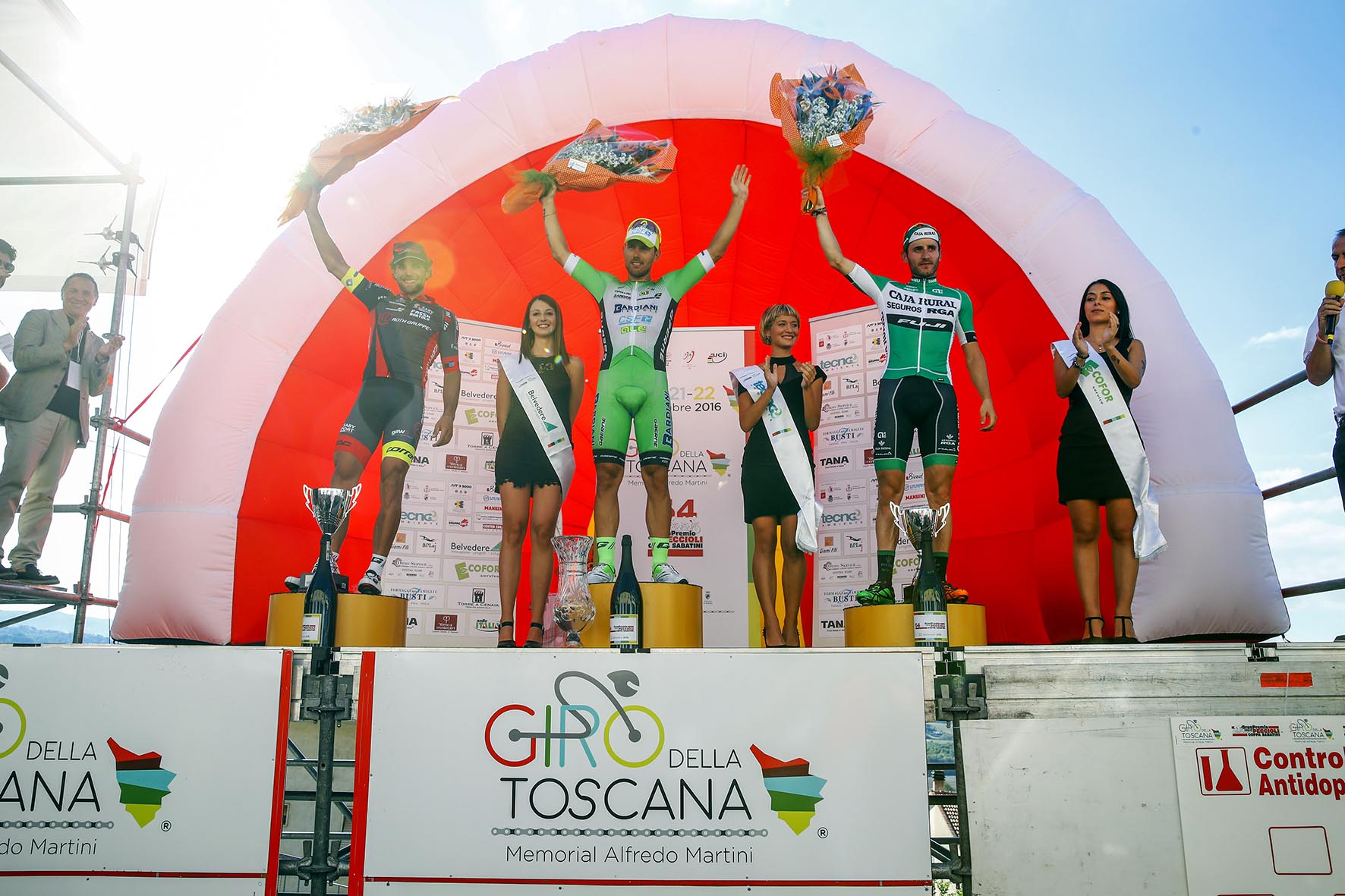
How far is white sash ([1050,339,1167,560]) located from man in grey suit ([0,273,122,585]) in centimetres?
545

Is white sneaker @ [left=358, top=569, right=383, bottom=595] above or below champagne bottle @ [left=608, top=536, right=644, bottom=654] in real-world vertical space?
above

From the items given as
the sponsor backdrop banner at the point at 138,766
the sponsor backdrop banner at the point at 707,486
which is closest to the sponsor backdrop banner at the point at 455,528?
the sponsor backdrop banner at the point at 707,486

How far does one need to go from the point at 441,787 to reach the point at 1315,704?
271 centimetres

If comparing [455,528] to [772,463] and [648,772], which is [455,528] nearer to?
[772,463]

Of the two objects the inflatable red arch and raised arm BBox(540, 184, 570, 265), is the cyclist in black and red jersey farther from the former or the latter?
raised arm BBox(540, 184, 570, 265)

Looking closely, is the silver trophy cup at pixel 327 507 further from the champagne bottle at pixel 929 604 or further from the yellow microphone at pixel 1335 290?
the yellow microphone at pixel 1335 290

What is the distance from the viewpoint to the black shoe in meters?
4.93

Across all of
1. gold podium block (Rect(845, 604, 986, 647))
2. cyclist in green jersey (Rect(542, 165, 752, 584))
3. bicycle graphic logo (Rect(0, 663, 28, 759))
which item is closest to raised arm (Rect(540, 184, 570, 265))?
cyclist in green jersey (Rect(542, 165, 752, 584))

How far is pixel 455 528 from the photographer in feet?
19.0

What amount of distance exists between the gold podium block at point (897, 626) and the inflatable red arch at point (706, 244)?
123 centimetres

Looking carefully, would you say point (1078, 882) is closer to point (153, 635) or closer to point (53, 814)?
point (53, 814)

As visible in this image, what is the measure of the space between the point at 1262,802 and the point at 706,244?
4.76 meters

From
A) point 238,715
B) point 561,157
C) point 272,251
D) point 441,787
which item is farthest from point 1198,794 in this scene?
point 272,251

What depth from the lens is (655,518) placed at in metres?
4.37
